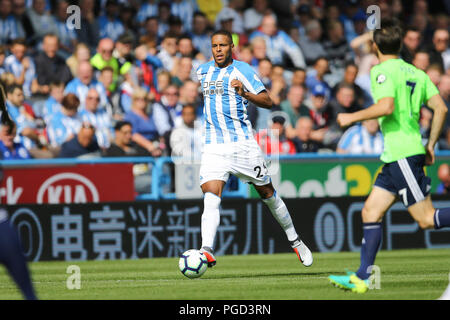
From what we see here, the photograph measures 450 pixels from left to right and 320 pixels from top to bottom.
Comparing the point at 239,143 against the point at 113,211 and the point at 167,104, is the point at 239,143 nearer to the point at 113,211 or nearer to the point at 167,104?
the point at 113,211

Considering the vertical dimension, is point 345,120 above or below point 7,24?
below

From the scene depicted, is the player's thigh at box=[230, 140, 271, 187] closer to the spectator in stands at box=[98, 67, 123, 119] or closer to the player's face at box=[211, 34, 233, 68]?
the player's face at box=[211, 34, 233, 68]

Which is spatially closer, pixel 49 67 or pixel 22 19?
pixel 49 67

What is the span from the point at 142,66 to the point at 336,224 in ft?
14.6

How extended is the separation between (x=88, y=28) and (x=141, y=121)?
114 inches

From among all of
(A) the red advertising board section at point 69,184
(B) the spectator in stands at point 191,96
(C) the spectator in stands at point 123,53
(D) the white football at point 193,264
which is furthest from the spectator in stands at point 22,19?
(D) the white football at point 193,264

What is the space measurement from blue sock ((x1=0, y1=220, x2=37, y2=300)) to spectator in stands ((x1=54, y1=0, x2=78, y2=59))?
10.9 m

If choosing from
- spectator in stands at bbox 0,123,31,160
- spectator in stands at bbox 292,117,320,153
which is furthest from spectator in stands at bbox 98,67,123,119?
spectator in stands at bbox 292,117,320,153

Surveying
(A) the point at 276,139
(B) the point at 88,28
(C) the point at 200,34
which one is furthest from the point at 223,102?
(C) the point at 200,34

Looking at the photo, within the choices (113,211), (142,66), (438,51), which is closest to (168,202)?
(113,211)

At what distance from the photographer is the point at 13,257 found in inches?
248

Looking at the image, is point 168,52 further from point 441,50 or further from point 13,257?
point 13,257

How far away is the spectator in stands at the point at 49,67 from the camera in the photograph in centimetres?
Answer: 1573

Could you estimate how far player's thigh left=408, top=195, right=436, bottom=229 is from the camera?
828 centimetres
